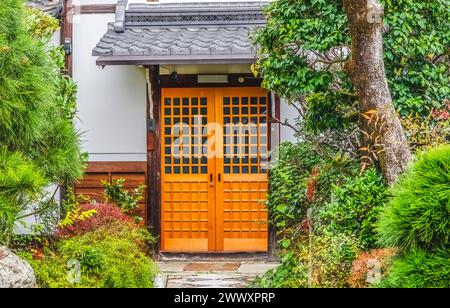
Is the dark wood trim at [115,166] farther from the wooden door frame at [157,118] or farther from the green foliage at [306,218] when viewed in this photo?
the green foliage at [306,218]

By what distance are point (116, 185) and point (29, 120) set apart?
4432 millimetres

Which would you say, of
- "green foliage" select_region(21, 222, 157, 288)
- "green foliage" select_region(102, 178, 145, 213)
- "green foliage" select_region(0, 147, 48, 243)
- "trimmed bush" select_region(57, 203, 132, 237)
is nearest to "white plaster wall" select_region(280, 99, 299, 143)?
"green foliage" select_region(102, 178, 145, 213)

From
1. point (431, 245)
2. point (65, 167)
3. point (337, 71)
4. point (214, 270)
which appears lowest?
point (214, 270)

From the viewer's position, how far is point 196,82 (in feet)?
40.9

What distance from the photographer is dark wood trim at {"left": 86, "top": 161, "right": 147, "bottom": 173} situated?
12516 mm

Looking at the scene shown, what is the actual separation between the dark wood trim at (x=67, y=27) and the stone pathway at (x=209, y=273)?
326 centimetres

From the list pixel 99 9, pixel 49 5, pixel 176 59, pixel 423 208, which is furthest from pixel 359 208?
pixel 49 5

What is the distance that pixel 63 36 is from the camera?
1257cm

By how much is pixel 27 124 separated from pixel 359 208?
3193mm

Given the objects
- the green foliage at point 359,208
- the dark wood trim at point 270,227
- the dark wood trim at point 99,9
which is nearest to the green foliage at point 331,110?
the green foliage at point 359,208

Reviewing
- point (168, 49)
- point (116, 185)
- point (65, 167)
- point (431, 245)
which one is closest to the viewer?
point (431, 245)

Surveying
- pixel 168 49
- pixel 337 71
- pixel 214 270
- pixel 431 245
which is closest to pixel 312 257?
pixel 431 245

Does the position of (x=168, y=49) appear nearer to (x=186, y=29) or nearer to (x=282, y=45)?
(x=186, y=29)

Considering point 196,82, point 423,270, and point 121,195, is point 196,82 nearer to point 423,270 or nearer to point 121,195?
point 121,195
